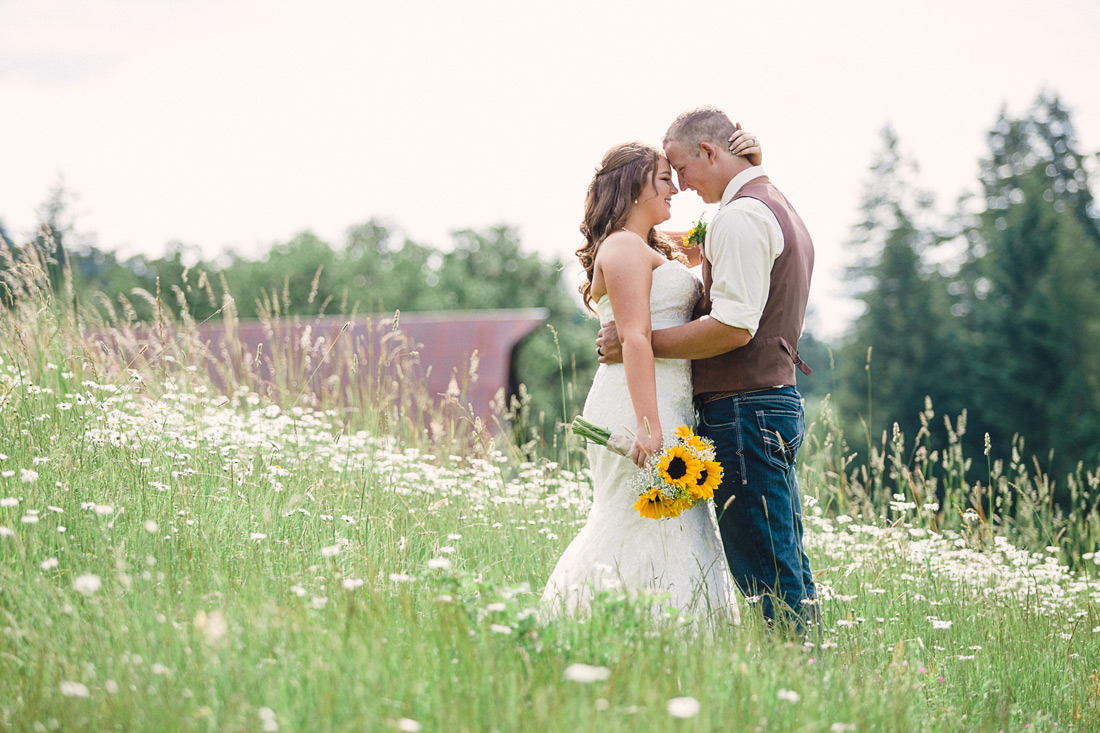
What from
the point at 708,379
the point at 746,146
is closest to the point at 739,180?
the point at 746,146

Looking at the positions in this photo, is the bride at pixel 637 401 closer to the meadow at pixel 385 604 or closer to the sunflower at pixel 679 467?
the sunflower at pixel 679 467

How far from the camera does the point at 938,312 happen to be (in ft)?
125

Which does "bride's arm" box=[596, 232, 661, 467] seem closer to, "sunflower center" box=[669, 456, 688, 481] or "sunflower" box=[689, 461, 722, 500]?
"sunflower center" box=[669, 456, 688, 481]

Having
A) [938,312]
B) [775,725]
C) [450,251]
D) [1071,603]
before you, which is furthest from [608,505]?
[450,251]

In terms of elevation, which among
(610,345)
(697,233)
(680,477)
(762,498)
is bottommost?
(762,498)

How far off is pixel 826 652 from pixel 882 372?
125 ft

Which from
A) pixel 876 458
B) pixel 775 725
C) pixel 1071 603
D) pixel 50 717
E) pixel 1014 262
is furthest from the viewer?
pixel 1014 262

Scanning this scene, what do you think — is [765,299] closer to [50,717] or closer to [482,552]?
[482,552]

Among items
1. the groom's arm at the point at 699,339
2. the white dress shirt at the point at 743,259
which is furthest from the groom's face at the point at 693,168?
the groom's arm at the point at 699,339

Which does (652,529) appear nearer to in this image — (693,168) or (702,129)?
(693,168)

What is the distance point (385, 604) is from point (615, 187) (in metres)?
2.08

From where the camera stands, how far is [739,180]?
3643 millimetres

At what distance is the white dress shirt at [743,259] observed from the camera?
328 cm

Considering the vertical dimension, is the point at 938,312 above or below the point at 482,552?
above
